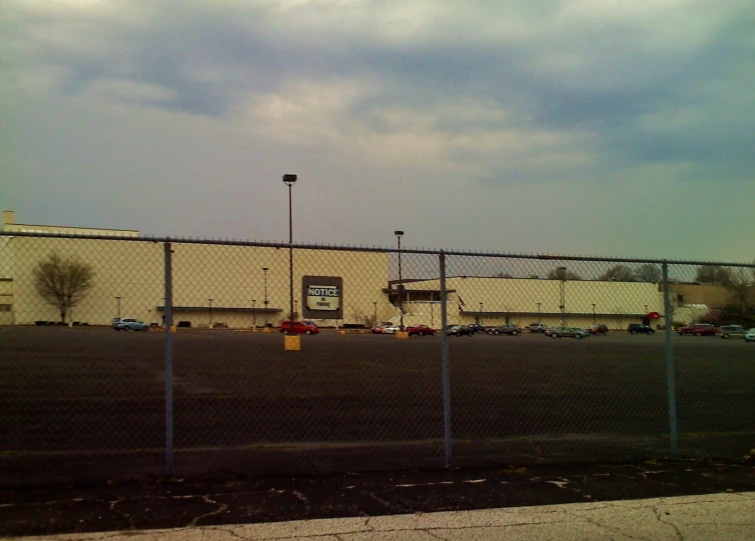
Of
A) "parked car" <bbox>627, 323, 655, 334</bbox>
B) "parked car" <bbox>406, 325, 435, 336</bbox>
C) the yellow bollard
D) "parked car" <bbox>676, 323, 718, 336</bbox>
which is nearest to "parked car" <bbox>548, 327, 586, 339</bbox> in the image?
"parked car" <bbox>627, 323, 655, 334</bbox>

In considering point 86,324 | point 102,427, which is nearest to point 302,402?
point 102,427

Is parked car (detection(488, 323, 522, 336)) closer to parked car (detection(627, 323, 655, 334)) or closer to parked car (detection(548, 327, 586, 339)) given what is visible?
parked car (detection(548, 327, 586, 339))

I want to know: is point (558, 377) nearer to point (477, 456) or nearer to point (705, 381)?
point (705, 381)

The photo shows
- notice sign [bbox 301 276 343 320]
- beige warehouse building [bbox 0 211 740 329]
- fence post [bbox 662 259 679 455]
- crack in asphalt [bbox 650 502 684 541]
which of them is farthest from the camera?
fence post [bbox 662 259 679 455]

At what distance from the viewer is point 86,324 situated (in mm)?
6523

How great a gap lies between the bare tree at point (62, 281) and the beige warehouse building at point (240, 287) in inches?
2.1

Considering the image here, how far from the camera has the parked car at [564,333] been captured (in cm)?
845

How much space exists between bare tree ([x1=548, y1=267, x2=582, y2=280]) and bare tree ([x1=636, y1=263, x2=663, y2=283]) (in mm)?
1028

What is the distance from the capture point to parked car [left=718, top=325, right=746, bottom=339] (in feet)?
31.1

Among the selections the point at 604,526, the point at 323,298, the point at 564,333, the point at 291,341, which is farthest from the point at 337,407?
the point at 604,526

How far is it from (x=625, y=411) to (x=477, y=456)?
6.02m

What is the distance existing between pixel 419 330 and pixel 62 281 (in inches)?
223

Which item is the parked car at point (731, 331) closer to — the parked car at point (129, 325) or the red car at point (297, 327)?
the red car at point (297, 327)

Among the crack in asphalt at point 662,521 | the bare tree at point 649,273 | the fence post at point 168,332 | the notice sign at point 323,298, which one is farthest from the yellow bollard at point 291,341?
the bare tree at point 649,273
